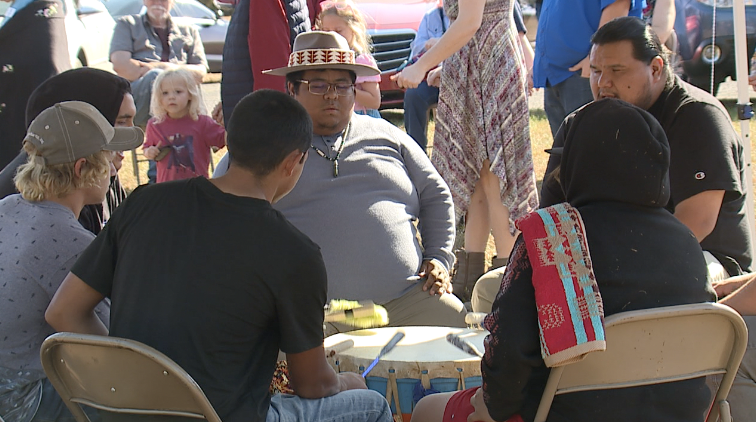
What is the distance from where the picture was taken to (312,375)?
1.81 meters

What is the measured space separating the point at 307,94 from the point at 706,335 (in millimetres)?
1669

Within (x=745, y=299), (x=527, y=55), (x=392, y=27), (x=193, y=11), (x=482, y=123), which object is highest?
(x=193, y=11)

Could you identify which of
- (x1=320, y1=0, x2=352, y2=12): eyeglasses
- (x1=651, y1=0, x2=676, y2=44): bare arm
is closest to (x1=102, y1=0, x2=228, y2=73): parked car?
(x1=320, y1=0, x2=352, y2=12): eyeglasses

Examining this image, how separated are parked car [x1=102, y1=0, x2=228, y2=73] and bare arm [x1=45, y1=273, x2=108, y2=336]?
10024 mm

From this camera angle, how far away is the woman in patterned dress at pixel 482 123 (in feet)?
12.4

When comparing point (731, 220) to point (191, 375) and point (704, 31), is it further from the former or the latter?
point (704, 31)

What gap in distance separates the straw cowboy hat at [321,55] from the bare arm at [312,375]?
4.29 ft

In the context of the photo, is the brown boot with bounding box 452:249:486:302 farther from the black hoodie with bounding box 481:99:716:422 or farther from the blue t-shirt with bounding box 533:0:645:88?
the black hoodie with bounding box 481:99:716:422

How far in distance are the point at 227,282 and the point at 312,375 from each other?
1.10ft

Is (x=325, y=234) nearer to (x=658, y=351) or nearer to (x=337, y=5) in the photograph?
(x=658, y=351)

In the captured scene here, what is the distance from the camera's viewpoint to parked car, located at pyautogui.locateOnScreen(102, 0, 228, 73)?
11547mm

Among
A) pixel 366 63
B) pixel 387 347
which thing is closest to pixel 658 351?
pixel 387 347

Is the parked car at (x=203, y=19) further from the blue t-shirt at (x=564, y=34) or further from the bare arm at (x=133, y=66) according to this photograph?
the blue t-shirt at (x=564, y=34)

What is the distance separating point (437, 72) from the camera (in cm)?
459
